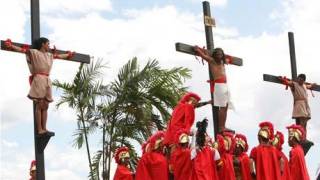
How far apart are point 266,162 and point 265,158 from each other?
0.06m

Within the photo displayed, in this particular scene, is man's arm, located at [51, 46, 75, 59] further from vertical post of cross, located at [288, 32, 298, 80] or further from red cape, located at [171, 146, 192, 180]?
vertical post of cross, located at [288, 32, 298, 80]

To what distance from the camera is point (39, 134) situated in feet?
33.1

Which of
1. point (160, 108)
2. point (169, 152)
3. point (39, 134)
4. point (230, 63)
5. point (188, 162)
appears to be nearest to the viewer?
point (39, 134)

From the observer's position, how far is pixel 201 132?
10500 mm

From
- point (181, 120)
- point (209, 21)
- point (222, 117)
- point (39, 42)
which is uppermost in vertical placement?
point (209, 21)

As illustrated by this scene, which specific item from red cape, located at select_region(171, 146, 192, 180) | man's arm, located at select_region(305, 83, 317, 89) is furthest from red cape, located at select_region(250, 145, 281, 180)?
man's arm, located at select_region(305, 83, 317, 89)

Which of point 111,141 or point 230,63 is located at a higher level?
point 230,63

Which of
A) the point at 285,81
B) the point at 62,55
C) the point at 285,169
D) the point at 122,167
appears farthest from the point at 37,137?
the point at 285,81

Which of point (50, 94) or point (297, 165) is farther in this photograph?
point (297, 165)

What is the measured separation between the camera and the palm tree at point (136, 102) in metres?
15.2

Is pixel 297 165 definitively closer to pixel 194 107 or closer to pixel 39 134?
pixel 194 107

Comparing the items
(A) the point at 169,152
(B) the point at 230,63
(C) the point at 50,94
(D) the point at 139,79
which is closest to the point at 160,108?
(D) the point at 139,79

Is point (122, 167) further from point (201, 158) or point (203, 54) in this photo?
point (203, 54)

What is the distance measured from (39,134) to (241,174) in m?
3.41
